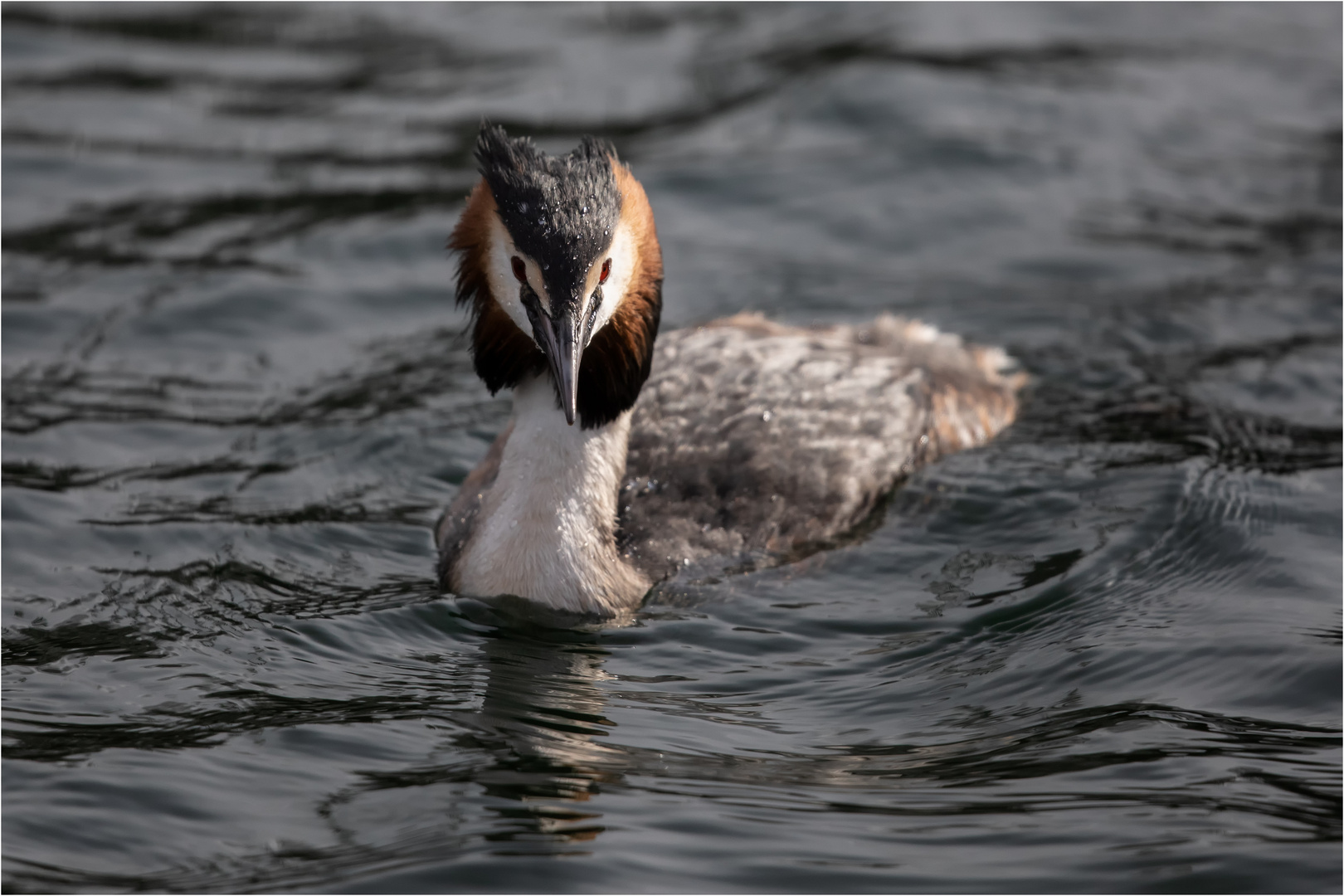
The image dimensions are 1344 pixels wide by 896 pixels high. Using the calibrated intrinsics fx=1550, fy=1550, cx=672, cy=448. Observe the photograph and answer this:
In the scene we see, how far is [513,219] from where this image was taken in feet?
21.6

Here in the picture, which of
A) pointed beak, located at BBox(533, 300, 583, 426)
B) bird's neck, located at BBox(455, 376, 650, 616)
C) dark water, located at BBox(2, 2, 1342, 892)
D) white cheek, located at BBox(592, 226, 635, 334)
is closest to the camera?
dark water, located at BBox(2, 2, 1342, 892)

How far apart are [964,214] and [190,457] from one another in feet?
22.1

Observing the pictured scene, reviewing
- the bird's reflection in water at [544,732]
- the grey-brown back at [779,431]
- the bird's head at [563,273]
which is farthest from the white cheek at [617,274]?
the bird's reflection in water at [544,732]

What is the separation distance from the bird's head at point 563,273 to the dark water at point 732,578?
113 cm

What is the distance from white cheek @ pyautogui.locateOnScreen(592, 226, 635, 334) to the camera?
22.1ft

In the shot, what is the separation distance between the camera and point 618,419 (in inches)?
288

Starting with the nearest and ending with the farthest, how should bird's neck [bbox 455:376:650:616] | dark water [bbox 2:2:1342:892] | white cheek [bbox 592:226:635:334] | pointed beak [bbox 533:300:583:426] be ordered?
1. dark water [bbox 2:2:1342:892]
2. pointed beak [bbox 533:300:583:426]
3. white cheek [bbox 592:226:635:334]
4. bird's neck [bbox 455:376:650:616]

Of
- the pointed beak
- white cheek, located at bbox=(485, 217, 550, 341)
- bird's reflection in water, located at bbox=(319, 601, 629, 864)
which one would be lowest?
bird's reflection in water, located at bbox=(319, 601, 629, 864)

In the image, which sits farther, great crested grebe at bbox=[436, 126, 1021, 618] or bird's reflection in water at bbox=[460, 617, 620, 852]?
great crested grebe at bbox=[436, 126, 1021, 618]

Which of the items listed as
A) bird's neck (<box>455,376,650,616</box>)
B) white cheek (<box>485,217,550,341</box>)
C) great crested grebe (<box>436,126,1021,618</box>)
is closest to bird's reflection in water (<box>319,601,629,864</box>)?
bird's neck (<box>455,376,650,616</box>)

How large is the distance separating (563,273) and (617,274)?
1.42 ft

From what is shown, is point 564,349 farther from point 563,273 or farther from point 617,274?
point 617,274

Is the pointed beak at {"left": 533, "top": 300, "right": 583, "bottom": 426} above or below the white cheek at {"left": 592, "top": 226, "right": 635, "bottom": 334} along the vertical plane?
below

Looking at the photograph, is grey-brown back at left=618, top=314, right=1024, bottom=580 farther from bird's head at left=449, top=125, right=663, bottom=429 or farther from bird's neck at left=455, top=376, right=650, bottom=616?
bird's head at left=449, top=125, right=663, bottom=429
